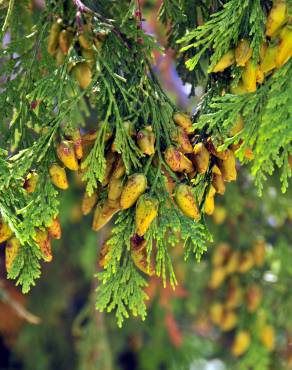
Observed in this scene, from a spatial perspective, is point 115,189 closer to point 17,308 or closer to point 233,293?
point 17,308

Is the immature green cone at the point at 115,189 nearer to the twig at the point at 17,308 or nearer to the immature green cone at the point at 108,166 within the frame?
the immature green cone at the point at 108,166

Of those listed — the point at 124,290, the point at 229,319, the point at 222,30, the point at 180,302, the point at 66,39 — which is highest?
the point at 66,39

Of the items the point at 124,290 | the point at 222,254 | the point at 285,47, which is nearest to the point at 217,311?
the point at 222,254

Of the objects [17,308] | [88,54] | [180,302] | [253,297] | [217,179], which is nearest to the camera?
[217,179]

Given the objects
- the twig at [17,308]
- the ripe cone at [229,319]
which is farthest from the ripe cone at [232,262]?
the twig at [17,308]

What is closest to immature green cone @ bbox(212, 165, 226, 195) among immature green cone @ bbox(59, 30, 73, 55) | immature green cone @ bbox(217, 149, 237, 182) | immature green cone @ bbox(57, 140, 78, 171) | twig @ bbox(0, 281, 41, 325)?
immature green cone @ bbox(217, 149, 237, 182)

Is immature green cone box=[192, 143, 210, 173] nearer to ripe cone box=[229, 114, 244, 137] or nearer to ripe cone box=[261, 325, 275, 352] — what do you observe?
ripe cone box=[229, 114, 244, 137]

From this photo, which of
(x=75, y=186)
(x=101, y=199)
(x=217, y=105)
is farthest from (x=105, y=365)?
(x=217, y=105)
